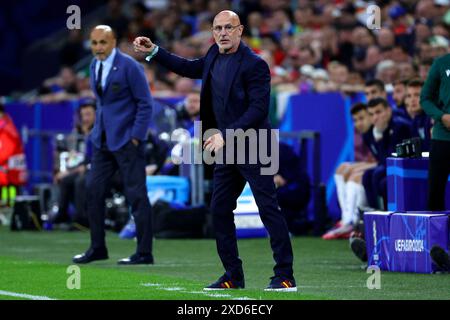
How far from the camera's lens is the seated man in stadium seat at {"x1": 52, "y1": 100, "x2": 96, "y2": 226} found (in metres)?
18.8

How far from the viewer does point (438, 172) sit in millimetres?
12195

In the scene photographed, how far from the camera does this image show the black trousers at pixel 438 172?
39.9 ft

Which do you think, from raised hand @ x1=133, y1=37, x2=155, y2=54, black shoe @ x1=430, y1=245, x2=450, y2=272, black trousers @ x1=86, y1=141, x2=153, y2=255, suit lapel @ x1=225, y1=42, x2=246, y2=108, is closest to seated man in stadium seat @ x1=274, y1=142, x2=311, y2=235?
black trousers @ x1=86, y1=141, x2=153, y2=255

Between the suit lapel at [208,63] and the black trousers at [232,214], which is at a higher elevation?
the suit lapel at [208,63]

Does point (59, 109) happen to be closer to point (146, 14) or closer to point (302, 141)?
point (146, 14)

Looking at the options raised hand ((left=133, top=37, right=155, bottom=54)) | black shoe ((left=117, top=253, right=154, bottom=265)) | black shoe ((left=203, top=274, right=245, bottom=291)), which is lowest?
black shoe ((left=117, top=253, right=154, bottom=265))

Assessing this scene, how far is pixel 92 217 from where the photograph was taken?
13.0 metres

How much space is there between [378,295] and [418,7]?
10323 millimetres

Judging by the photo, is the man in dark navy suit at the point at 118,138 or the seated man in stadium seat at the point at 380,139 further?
the seated man in stadium seat at the point at 380,139

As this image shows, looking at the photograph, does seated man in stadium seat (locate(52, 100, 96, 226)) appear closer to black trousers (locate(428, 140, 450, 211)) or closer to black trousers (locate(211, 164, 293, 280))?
black trousers (locate(428, 140, 450, 211))

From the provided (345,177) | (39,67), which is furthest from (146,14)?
(345,177)

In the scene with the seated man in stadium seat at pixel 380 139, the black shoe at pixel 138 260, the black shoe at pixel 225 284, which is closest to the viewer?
the black shoe at pixel 225 284

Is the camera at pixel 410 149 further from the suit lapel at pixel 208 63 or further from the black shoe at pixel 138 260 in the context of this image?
the suit lapel at pixel 208 63

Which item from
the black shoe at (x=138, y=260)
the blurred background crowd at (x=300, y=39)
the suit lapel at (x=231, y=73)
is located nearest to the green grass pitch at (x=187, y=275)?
the black shoe at (x=138, y=260)
